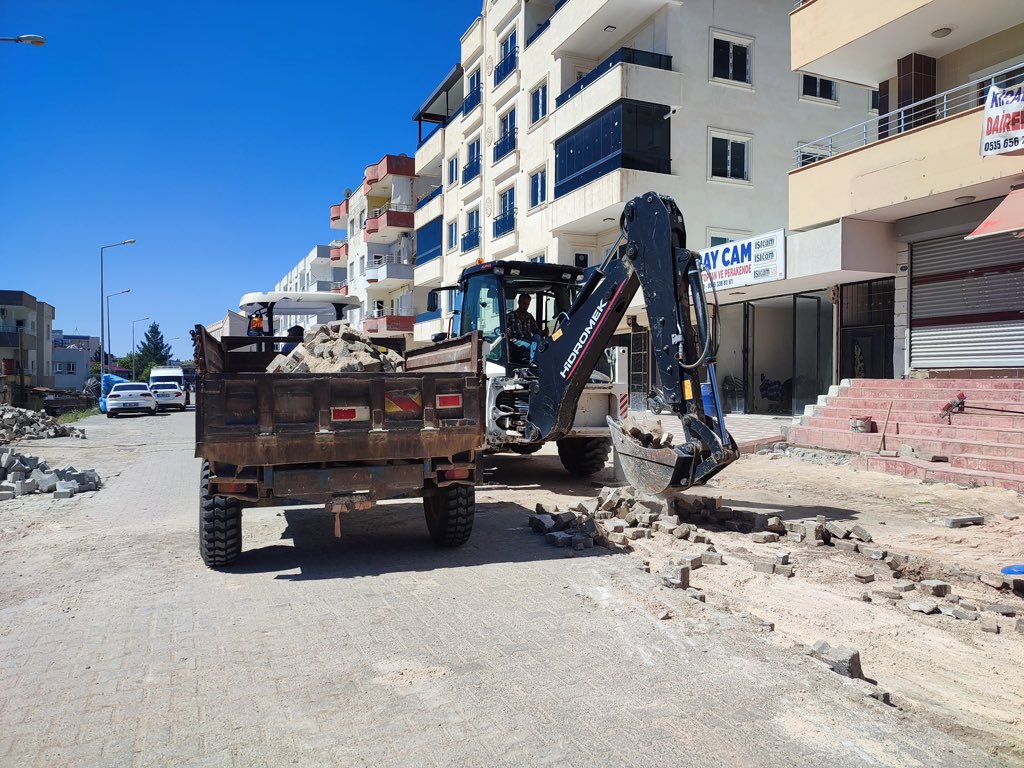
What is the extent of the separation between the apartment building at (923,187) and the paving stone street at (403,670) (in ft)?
38.4

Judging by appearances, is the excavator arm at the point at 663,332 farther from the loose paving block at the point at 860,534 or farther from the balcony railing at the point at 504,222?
the balcony railing at the point at 504,222

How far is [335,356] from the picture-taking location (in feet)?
24.0

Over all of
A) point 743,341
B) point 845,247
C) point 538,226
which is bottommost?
point 743,341

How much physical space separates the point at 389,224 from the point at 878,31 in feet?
110

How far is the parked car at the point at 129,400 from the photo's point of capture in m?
33.8

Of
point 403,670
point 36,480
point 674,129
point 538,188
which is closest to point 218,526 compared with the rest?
point 403,670

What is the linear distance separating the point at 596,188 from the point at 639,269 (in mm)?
15095

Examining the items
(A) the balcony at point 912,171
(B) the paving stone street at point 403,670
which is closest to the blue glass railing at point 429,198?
(A) the balcony at point 912,171

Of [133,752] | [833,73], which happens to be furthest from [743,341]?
[133,752]

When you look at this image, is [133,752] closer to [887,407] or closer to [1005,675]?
[1005,675]

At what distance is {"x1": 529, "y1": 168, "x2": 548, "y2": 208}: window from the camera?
85.8 ft

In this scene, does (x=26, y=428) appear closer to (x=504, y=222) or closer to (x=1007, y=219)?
(x=504, y=222)

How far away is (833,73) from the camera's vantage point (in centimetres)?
1739

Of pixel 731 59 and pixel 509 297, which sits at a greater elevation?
pixel 731 59
